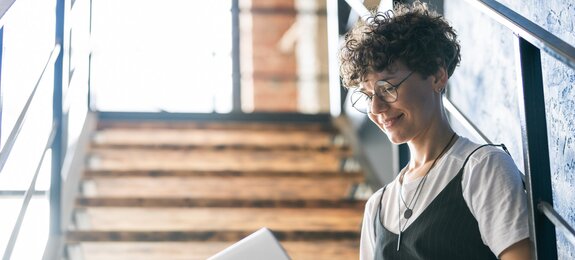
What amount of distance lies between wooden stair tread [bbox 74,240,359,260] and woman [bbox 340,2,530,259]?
1.60 meters

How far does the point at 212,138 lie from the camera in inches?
173

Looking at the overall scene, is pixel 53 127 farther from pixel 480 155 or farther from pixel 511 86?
pixel 480 155

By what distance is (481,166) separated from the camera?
1335 millimetres

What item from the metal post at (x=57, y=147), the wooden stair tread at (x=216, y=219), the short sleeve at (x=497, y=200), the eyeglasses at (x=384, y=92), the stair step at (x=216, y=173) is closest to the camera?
the short sleeve at (x=497, y=200)

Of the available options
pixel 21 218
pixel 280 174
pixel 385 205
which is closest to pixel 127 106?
pixel 280 174

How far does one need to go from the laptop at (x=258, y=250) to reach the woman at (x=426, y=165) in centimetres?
23

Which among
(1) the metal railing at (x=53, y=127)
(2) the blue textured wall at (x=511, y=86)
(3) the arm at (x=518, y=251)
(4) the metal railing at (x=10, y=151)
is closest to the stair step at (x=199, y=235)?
(1) the metal railing at (x=53, y=127)

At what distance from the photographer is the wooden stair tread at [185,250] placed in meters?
3.11

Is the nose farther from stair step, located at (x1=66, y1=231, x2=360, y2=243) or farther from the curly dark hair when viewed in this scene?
stair step, located at (x1=66, y1=231, x2=360, y2=243)

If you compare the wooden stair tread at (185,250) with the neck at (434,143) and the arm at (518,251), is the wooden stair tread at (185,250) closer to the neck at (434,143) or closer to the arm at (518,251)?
the neck at (434,143)

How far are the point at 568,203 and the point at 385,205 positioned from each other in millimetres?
414

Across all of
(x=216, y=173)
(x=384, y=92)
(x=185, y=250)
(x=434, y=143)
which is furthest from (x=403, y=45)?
(x=216, y=173)

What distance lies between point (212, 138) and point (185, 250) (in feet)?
4.31

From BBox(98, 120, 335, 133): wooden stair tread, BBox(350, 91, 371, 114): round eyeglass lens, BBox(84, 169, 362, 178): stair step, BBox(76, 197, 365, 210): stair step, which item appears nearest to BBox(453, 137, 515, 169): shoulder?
BBox(350, 91, 371, 114): round eyeglass lens
